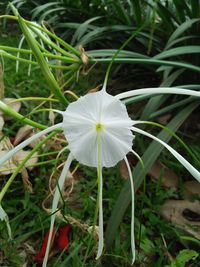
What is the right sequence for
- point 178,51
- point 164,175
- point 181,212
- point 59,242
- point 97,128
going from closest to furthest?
point 97,128 → point 59,242 → point 181,212 → point 164,175 → point 178,51

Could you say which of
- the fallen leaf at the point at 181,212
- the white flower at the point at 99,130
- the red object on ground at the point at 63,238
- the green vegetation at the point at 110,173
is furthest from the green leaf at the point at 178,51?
the white flower at the point at 99,130

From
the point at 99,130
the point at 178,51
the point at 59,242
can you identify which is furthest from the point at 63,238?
the point at 178,51

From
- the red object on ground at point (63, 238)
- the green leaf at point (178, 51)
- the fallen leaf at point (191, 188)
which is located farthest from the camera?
the green leaf at point (178, 51)

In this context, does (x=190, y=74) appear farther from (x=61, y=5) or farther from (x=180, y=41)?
(x=61, y=5)

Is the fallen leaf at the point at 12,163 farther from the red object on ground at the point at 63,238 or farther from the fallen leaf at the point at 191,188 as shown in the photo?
the fallen leaf at the point at 191,188

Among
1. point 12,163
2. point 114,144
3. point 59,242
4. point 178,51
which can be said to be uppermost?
point 178,51

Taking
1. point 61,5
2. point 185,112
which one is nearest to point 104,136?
point 185,112

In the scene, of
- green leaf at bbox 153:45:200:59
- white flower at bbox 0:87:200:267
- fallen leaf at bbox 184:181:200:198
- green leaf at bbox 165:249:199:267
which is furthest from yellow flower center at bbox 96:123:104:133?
green leaf at bbox 153:45:200:59

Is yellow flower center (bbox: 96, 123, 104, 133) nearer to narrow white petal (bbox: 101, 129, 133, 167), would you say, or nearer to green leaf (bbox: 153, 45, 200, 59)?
narrow white petal (bbox: 101, 129, 133, 167)

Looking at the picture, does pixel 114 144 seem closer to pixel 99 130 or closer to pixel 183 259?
pixel 99 130
